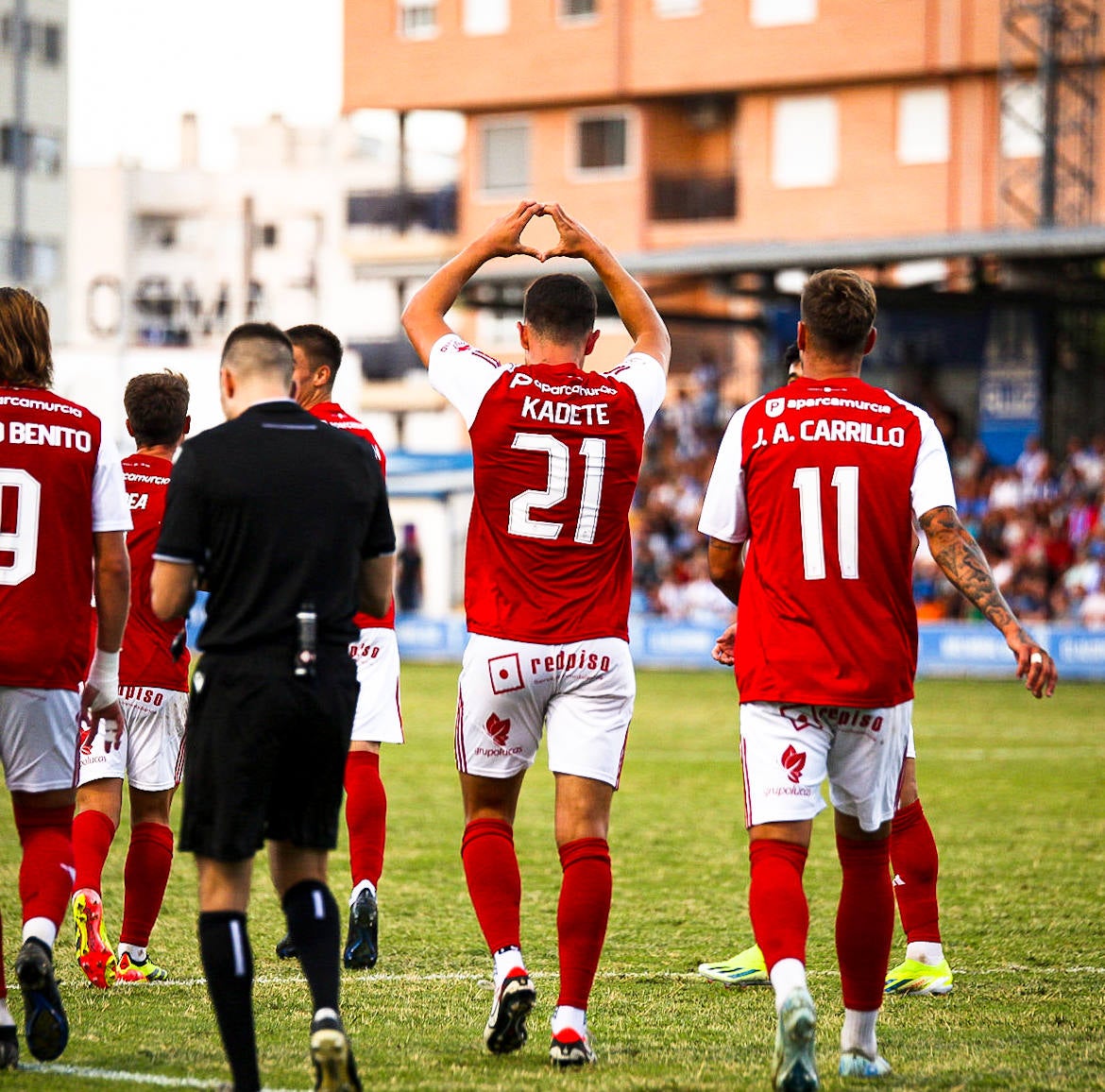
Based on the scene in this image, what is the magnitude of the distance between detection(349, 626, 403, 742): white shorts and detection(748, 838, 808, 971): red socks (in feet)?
8.26

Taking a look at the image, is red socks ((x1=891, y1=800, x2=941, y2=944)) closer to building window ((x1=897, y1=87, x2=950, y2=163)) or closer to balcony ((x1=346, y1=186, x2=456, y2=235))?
building window ((x1=897, y1=87, x2=950, y2=163))

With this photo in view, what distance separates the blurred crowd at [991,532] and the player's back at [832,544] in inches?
706

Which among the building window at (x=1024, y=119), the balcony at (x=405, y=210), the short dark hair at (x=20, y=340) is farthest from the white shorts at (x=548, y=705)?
the balcony at (x=405, y=210)

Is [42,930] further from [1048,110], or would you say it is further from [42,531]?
[1048,110]

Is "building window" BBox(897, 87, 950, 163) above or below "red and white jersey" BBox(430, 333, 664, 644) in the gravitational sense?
above

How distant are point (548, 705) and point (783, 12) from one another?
35.1 metres

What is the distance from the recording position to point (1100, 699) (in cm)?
2284

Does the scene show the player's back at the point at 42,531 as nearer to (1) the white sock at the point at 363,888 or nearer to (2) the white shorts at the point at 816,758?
(1) the white sock at the point at 363,888

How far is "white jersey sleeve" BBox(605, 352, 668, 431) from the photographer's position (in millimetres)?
6348

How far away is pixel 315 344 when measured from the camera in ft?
25.3

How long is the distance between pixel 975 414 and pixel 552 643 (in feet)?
93.2


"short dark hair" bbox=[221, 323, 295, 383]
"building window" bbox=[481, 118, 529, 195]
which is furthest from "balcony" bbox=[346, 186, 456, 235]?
"short dark hair" bbox=[221, 323, 295, 383]

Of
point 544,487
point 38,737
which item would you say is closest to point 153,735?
point 38,737

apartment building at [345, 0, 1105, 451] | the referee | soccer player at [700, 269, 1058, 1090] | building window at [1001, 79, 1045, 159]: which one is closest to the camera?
the referee
